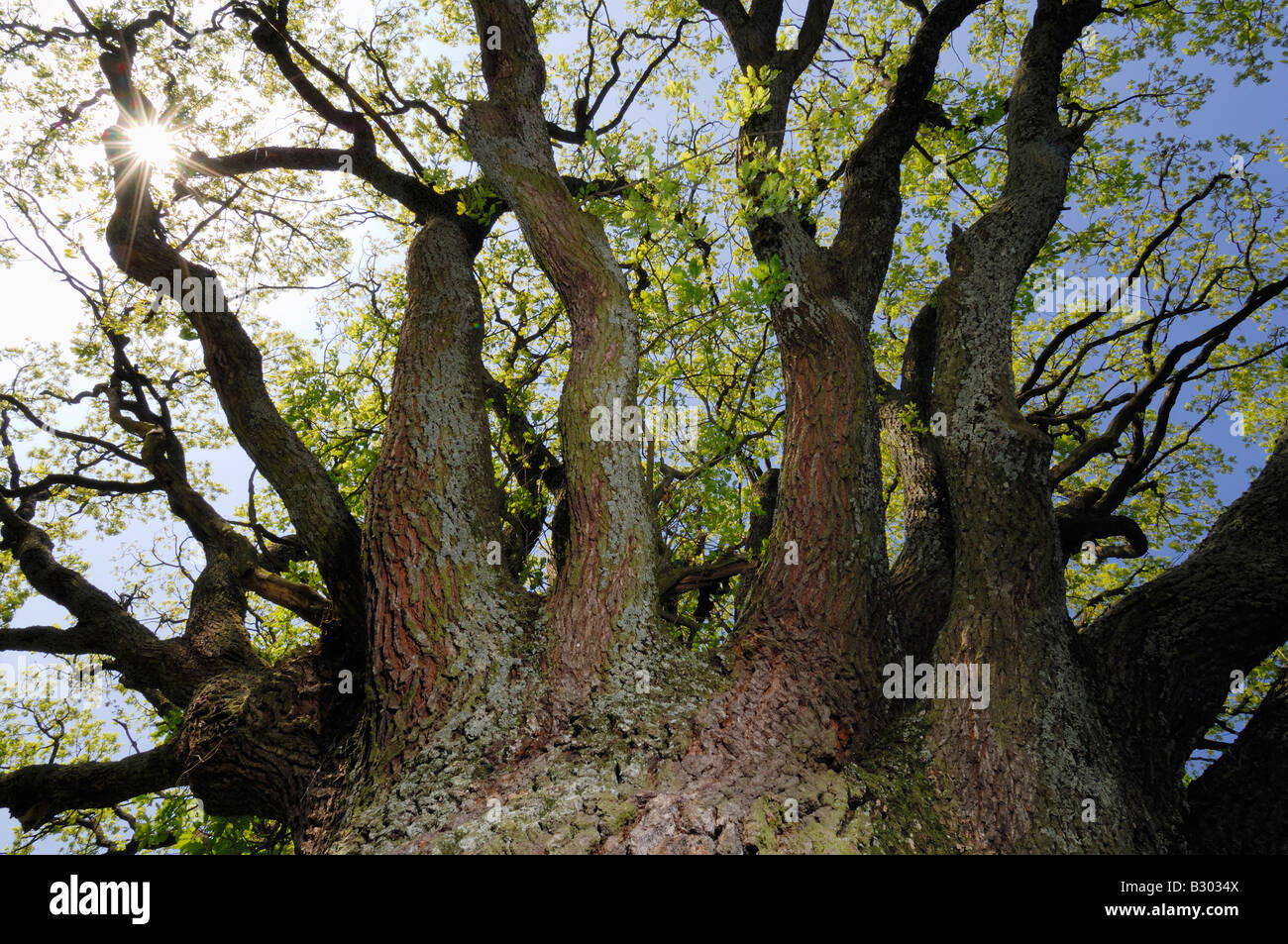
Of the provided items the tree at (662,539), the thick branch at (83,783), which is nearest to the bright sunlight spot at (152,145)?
the tree at (662,539)

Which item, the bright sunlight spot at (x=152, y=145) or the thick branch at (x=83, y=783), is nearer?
the thick branch at (x=83, y=783)

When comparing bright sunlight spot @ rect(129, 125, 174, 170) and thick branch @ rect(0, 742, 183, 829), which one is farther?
bright sunlight spot @ rect(129, 125, 174, 170)

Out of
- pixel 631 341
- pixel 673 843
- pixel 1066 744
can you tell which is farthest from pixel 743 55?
pixel 673 843

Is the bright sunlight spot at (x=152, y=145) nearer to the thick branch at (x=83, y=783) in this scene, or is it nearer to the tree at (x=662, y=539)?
the tree at (x=662, y=539)

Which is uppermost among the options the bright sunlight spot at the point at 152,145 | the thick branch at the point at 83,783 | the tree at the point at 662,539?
the bright sunlight spot at the point at 152,145

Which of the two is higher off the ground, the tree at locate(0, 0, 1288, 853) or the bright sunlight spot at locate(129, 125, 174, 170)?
the bright sunlight spot at locate(129, 125, 174, 170)

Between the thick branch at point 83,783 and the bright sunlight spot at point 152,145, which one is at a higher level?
the bright sunlight spot at point 152,145

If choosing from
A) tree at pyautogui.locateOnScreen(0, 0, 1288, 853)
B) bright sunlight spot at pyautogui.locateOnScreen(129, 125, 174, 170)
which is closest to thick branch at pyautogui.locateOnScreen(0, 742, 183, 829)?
tree at pyautogui.locateOnScreen(0, 0, 1288, 853)

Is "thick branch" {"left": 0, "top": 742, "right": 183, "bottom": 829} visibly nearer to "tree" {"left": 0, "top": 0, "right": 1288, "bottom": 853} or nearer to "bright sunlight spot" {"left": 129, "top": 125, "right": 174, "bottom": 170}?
"tree" {"left": 0, "top": 0, "right": 1288, "bottom": 853}

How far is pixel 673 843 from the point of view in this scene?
210 centimetres

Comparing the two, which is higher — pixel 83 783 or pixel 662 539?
pixel 662 539

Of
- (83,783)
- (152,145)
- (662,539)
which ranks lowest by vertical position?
(83,783)

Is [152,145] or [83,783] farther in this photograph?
[152,145]

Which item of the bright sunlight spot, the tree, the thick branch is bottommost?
the thick branch
